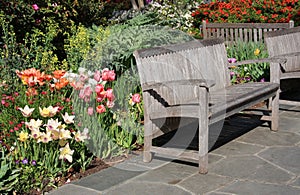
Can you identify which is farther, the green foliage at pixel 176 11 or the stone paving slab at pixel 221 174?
the green foliage at pixel 176 11

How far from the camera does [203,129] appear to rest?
4133 millimetres

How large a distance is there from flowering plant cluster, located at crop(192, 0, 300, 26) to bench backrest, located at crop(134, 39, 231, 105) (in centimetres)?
590

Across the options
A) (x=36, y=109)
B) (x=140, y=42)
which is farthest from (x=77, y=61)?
(x=36, y=109)

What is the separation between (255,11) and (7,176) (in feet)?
27.4

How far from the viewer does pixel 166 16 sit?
11.3 meters

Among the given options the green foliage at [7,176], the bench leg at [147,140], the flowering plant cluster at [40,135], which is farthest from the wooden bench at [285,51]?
the green foliage at [7,176]

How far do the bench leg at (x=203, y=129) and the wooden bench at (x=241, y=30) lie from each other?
4280mm

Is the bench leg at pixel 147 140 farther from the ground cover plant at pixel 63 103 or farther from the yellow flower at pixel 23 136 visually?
the yellow flower at pixel 23 136

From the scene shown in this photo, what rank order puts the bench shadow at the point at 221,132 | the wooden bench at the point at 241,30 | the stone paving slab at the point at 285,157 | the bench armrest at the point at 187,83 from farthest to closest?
the wooden bench at the point at 241,30 < the bench shadow at the point at 221,132 < the stone paving slab at the point at 285,157 < the bench armrest at the point at 187,83

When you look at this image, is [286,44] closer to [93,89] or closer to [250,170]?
[250,170]

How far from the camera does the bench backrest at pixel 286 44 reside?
5.80 m

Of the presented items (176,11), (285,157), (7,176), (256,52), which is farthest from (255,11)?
(7,176)

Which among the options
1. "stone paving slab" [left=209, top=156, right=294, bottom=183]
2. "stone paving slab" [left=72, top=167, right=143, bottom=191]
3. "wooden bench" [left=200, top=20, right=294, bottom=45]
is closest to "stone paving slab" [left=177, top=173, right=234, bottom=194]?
"stone paving slab" [left=209, top=156, right=294, bottom=183]

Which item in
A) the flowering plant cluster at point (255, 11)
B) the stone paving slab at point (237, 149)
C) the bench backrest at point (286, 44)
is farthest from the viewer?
the flowering plant cluster at point (255, 11)
